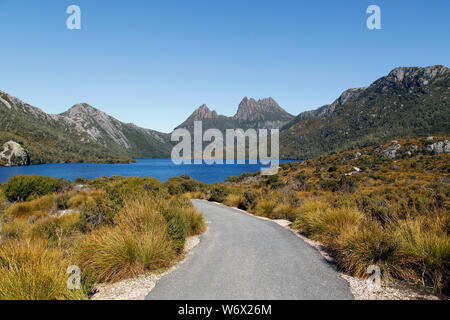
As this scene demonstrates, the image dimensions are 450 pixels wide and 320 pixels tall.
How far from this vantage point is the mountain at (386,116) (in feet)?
286

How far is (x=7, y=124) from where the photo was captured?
13200cm

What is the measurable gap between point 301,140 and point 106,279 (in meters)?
163

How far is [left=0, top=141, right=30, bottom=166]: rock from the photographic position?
9462cm

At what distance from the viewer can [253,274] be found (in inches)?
196

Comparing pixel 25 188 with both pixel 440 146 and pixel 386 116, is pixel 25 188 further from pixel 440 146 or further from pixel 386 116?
pixel 386 116

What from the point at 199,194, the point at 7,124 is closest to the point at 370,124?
the point at 199,194

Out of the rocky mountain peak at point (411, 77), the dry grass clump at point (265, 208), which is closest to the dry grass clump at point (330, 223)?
the dry grass clump at point (265, 208)

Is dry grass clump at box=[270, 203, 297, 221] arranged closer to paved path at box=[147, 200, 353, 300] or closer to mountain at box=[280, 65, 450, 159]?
paved path at box=[147, 200, 353, 300]

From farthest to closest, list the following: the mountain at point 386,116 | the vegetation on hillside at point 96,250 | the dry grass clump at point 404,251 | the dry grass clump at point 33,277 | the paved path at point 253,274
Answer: the mountain at point 386,116
the dry grass clump at point 404,251
the paved path at point 253,274
the vegetation on hillside at point 96,250
the dry grass clump at point 33,277

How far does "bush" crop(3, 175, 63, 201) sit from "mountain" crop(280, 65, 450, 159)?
92.2m

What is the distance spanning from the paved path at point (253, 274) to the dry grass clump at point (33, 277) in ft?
4.75

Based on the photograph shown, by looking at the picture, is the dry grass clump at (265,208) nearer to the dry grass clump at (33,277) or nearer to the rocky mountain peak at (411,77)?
the dry grass clump at (33,277)
